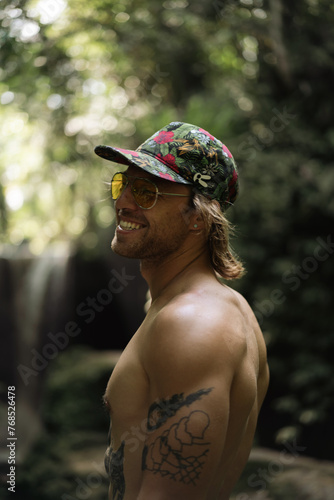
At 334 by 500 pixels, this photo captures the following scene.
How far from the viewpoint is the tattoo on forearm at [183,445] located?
1.46 meters

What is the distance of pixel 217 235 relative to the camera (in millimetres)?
1900

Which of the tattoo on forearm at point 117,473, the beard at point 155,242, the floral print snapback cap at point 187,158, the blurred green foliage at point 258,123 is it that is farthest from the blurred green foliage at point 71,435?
the floral print snapback cap at point 187,158

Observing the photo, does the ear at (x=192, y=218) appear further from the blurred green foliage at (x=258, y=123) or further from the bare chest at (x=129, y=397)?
the blurred green foliage at (x=258, y=123)

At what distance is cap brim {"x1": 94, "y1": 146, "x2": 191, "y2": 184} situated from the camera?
1722 millimetres

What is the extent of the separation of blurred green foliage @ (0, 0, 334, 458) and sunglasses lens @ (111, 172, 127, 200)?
12.5ft

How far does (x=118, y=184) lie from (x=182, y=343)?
0.66 m

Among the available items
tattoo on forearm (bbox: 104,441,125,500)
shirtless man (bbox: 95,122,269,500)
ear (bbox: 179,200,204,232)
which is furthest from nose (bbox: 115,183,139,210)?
tattoo on forearm (bbox: 104,441,125,500)

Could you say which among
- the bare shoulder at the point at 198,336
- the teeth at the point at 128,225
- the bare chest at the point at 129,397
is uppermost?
the teeth at the point at 128,225

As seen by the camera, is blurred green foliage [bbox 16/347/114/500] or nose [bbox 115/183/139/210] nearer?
nose [bbox 115/183/139/210]

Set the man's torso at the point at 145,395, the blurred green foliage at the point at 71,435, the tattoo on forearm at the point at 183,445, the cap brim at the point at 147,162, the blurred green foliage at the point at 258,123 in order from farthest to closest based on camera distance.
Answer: the blurred green foliage at the point at 71,435
the blurred green foliage at the point at 258,123
the cap brim at the point at 147,162
the man's torso at the point at 145,395
the tattoo on forearm at the point at 183,445

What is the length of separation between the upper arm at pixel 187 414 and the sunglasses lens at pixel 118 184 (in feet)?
1.86

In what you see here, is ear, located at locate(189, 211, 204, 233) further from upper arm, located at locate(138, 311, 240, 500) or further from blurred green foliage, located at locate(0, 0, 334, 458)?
blurred green foliage, located at locate(0, 0, 334, 458)

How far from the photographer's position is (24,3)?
147 inches

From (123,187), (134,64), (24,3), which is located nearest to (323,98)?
(134,64)
